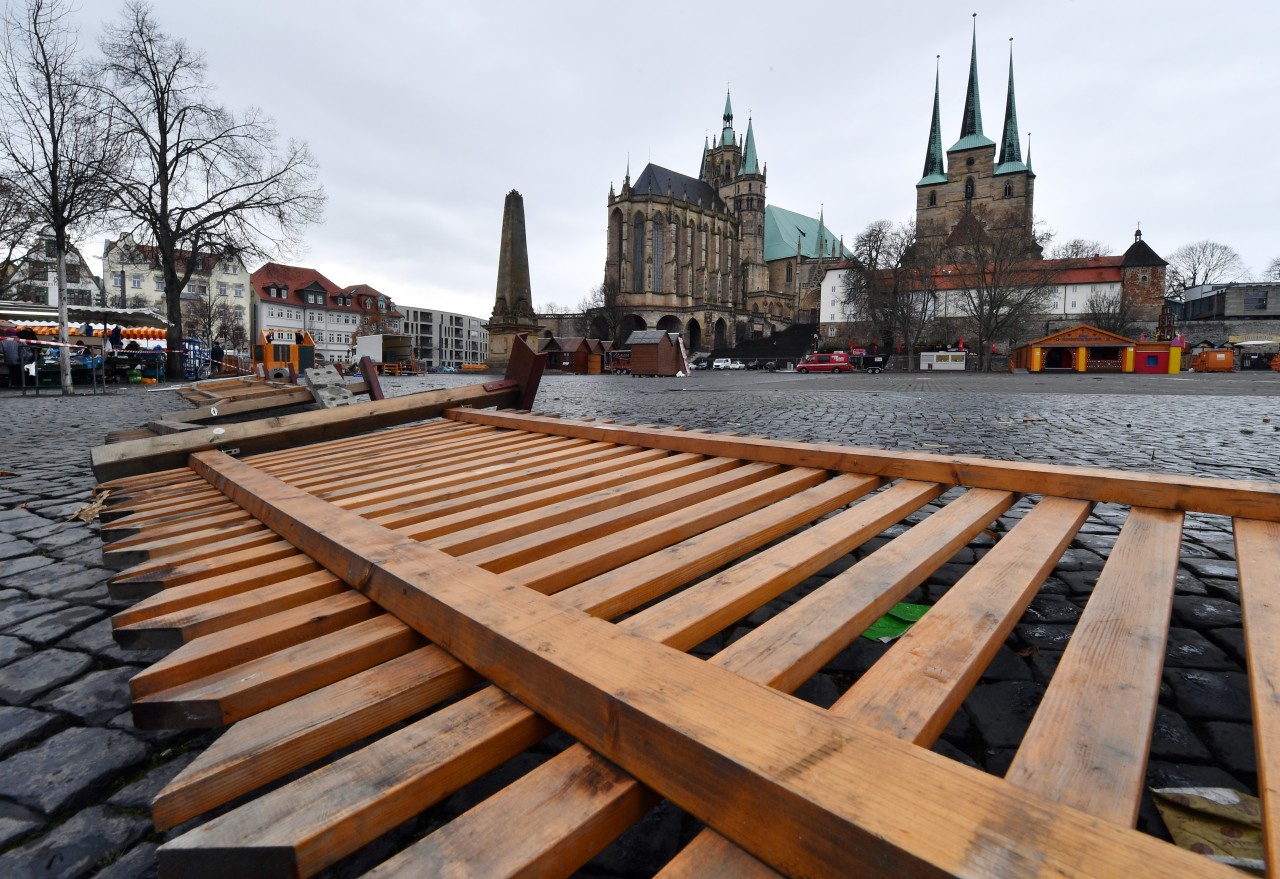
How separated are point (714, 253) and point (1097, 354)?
42.7 m

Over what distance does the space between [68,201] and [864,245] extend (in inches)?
1993

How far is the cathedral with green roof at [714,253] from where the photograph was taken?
236 feet

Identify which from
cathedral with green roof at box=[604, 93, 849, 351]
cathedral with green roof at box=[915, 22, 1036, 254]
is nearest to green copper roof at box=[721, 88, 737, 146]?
cathedral with green roof at box=[604, 93, 849, 351]

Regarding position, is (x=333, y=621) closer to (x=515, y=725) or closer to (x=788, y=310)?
(x=515, y=725)

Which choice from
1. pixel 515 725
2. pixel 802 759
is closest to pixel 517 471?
pixel 515 725

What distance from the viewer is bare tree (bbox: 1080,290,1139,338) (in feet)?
184

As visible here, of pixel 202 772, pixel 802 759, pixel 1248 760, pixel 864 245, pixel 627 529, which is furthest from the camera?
pixel 864 245

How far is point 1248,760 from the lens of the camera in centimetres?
139

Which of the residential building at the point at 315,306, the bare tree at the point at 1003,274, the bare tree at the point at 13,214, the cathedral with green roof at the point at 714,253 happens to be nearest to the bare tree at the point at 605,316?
the cathedral with green roof at the point at 714,253

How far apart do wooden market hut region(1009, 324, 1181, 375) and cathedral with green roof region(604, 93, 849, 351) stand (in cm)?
3579

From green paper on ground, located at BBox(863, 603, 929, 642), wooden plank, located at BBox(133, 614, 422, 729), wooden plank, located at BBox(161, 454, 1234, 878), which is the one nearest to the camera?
wooden plank, located at BBox(161, 454, 1234, 878)

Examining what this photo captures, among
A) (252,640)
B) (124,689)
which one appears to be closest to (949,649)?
(252,640)

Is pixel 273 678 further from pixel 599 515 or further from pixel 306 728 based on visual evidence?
pixel 599 515

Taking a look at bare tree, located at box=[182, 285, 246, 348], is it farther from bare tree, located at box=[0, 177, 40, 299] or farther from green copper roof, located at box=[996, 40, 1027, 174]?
green copper roof, located at box=[996, 40, 1027, 174]
